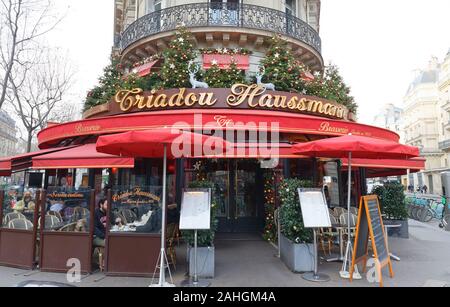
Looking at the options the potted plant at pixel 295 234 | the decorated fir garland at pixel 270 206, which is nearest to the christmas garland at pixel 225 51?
the decorated fir garland at pixel 270 206

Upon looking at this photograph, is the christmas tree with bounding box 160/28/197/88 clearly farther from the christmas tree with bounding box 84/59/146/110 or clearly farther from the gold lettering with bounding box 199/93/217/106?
the christmas tree with bounding box 84/59/146/110

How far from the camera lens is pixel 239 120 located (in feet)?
30.1

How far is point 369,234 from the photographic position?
20.4 feet

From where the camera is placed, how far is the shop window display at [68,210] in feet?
21.4

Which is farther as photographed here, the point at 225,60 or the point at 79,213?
the point at 225,60

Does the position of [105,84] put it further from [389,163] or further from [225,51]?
[389,163]

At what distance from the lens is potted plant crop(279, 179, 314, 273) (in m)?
6.56

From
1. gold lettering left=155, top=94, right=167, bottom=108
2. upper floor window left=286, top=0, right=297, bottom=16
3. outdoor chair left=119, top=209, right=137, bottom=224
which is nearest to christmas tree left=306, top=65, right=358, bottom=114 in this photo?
upper floor window left=286, top=0, right=297, bottom=16

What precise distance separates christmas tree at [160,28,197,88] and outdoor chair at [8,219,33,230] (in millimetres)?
5760

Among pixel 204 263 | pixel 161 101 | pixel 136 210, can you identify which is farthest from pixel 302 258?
pixel 161 101

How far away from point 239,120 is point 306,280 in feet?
15.7

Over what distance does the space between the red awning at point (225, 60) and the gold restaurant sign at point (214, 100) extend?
1.68 metres

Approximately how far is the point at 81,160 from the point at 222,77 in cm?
523

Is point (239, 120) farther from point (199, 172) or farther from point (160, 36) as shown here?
point (160, 36)
